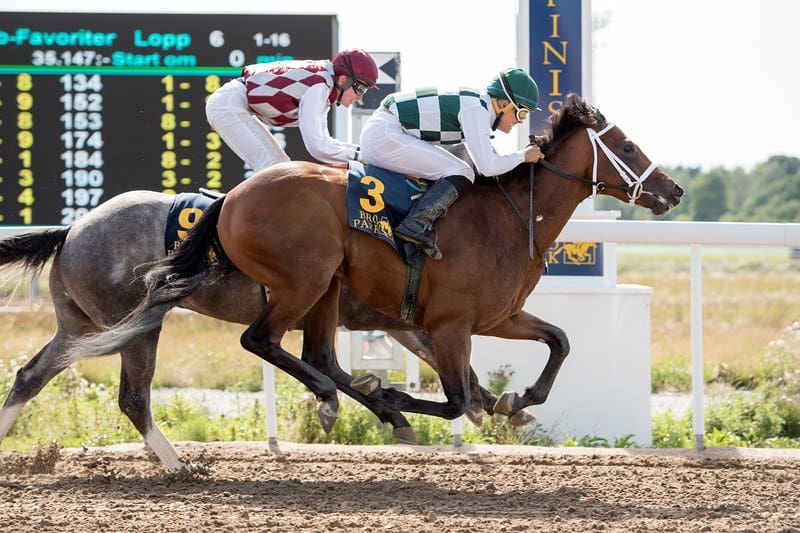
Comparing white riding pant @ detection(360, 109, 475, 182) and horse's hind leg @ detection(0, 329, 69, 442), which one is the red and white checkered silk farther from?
horse's hind leg @ detection(0, 329, 69, 442)

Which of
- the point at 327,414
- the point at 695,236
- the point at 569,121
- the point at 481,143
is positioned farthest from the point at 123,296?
the point at 695,236

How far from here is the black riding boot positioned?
14.9 feet

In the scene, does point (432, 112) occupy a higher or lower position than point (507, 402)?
higher

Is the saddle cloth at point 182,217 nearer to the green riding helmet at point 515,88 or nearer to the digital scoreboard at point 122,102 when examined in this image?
the green riding helmet at point 515,88

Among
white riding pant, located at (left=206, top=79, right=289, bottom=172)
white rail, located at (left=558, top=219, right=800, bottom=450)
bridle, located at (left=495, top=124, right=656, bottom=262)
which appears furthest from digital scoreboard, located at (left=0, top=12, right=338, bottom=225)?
bridle, located at (left=495, top=124, right=656, bottom=262)

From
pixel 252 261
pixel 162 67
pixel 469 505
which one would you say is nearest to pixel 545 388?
pixel 469 505

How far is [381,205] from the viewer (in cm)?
462

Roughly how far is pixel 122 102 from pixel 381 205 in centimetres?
316

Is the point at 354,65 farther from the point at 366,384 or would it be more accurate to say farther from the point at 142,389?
the point at 142,389

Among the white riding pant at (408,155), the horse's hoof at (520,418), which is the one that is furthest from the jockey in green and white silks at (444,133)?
the horse's hoof at (520,418)

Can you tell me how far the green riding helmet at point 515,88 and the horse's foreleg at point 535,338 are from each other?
986 mm

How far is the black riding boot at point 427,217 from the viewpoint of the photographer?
179 inches

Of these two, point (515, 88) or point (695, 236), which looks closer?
point (515, 88)

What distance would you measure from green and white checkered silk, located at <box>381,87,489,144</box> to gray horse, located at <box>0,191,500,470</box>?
2.89 ft
